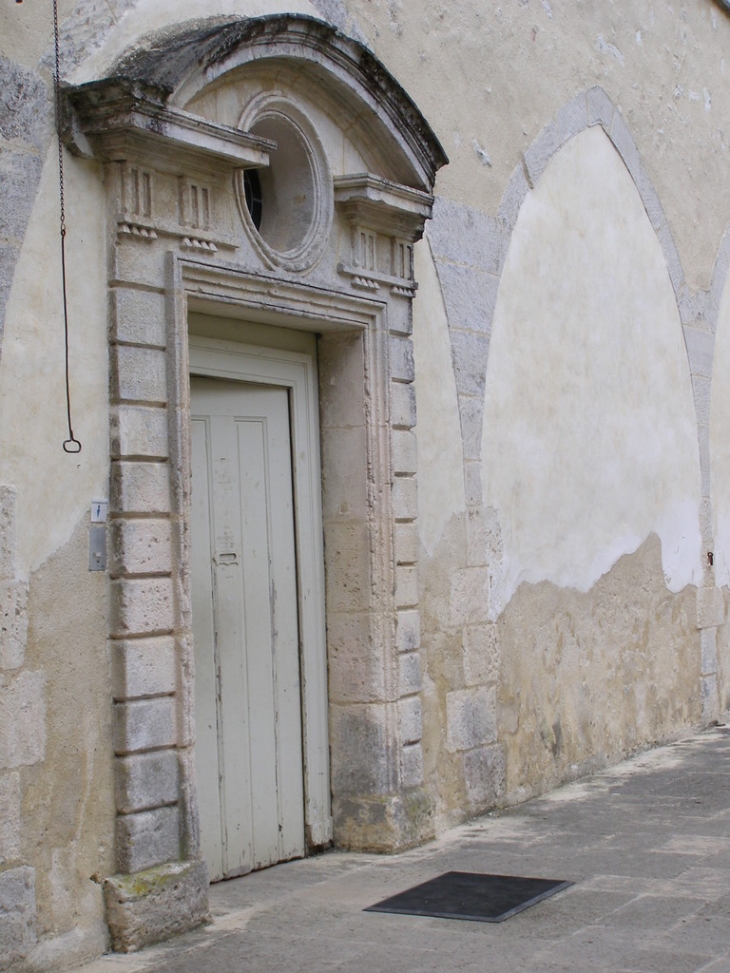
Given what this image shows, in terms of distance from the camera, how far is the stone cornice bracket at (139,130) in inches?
176

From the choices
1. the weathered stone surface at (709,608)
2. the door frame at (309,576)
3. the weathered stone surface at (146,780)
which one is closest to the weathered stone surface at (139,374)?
the door frame at (309,576)

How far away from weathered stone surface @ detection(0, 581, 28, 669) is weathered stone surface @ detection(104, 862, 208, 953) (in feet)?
2.71

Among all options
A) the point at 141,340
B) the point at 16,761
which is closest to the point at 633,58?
the point at 141,340

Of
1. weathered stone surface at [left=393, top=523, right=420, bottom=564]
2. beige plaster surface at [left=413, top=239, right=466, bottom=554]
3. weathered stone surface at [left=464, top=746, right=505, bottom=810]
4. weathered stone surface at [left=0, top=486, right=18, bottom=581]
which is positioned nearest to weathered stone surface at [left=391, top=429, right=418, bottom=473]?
beige plaster surface at [left=413, top=239, right=466, bottom=554]

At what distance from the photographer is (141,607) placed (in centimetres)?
463

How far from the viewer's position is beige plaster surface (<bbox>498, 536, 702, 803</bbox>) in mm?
6930

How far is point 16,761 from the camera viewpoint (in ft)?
13.9

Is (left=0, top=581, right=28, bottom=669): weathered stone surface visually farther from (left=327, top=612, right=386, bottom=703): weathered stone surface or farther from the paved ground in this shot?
(left=327, top=612, right=386, bottom=703): weathered stone surface

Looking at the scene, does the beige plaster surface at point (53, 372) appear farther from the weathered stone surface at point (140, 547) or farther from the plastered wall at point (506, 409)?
the weathered stone surface at point (140, 547)

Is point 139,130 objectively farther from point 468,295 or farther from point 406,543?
point 468,295

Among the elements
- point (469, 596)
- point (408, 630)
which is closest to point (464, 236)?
point (469, 596)

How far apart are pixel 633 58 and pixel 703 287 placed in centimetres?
170

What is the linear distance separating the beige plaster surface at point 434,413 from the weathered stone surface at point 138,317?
1.75 meters

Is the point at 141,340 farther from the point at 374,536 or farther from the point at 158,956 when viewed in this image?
the point at 158,956
